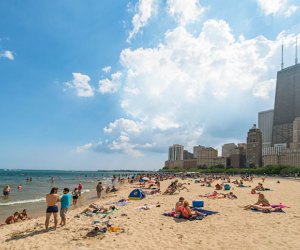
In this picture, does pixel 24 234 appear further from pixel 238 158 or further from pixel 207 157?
pixel 207 157

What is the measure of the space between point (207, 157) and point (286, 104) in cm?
6378

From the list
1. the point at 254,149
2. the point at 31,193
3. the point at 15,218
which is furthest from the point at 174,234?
the point at 254,149

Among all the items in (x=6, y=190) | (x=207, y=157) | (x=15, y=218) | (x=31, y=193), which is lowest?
(x=31, y=193)

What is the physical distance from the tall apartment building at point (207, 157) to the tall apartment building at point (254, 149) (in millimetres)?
27234

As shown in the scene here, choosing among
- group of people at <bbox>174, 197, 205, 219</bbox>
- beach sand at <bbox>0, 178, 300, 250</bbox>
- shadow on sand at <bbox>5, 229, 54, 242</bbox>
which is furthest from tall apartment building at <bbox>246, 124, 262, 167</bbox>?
shadow on sand at <bbox>5, 229, 54, 242</bbox>

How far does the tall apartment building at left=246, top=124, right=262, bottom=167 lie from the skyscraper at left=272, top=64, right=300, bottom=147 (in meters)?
28.5

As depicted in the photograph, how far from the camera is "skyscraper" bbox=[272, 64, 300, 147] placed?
594 feet

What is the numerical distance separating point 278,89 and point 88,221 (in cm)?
20686

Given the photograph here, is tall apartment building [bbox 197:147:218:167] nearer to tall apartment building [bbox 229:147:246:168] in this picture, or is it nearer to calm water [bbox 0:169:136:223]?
tall apartment building [bbox 229:147:246:168]

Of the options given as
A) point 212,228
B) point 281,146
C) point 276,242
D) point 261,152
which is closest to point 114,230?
point 212,228

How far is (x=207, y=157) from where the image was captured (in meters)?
190

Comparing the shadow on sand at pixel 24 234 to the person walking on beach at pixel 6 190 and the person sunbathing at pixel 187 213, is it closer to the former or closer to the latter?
the person sunbathing at pixel 187 213

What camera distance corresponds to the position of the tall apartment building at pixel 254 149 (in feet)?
533

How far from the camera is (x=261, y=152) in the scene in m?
169
